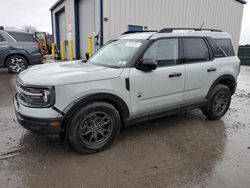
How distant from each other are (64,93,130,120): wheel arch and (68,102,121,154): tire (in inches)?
2.8

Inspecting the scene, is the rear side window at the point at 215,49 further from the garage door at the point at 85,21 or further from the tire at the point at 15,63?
the garage door at the point at 85,21

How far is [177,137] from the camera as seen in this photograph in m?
3.62

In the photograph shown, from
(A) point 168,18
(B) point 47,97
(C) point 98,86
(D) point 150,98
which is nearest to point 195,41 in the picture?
(D) point 150,98

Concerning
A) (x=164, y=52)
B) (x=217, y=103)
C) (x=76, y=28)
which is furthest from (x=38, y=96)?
(x=76, y=28)

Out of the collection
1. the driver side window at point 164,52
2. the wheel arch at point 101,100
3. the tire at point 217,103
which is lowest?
the tire at point 217,103

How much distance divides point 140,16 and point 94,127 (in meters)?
8.18

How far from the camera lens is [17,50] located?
8.91 meters

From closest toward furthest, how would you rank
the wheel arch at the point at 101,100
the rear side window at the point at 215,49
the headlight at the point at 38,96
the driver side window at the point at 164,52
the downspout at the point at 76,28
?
the headlight at the point at 38,96 < the wheel arch at the point at 101,100 < the driver side window at the point at 164,52 < the rear side window at the point at 215,49 < the downspout at the point at 76,28

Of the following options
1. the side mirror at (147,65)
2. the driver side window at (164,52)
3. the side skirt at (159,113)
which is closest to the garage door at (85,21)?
the driver side window at (164,52)

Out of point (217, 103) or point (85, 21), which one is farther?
point (85, 21)

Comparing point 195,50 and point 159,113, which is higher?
point 195,50

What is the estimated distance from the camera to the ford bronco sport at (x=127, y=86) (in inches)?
104

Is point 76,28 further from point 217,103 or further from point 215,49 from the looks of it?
point 217,103

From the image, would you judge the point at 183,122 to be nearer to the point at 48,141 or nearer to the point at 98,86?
the point at 98,86
